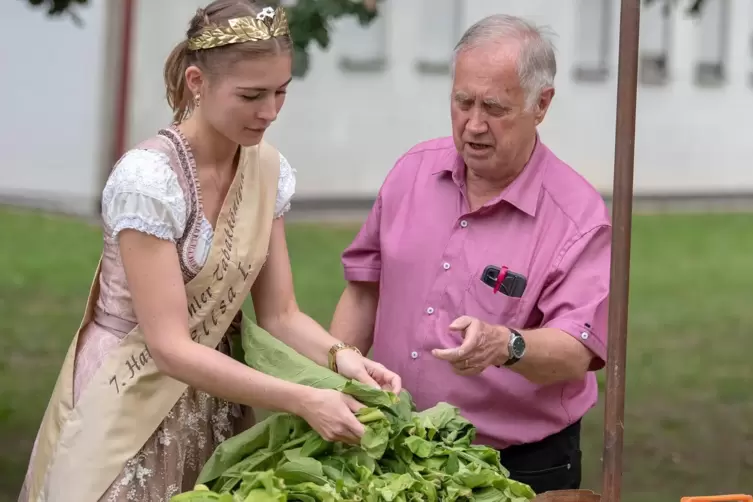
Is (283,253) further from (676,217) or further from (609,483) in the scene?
(676,217)

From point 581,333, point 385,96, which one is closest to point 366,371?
point 581,333

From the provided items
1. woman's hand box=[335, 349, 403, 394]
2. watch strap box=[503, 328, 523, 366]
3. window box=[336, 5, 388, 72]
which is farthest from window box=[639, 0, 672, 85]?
woman's hand box=[335, 349, 403, 394]

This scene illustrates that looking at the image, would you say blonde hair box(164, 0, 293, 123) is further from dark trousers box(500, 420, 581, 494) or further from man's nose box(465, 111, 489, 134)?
dark trousers box(500, 420, 581, 494)

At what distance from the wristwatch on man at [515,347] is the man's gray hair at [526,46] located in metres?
0.56

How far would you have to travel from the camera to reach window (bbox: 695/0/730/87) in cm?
1725

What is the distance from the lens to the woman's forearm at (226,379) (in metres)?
2.38

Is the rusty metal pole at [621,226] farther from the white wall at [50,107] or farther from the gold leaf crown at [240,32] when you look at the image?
the white wall at [50,107]

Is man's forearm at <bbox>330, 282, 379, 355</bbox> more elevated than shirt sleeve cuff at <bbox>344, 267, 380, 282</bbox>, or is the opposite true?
shirt sleeve cuff at <bbox>344, 267, 380, 282</bbox>

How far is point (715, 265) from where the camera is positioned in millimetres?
11742

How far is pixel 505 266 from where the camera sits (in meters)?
2.88

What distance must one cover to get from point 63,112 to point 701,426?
9.44m

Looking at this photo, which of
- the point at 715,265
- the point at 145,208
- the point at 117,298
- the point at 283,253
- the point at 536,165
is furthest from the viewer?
the point at 715,265

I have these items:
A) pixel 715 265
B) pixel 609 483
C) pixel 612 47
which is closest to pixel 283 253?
pixel 609 483

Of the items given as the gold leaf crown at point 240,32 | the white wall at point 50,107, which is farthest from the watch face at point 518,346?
the white wall at point 50,107
